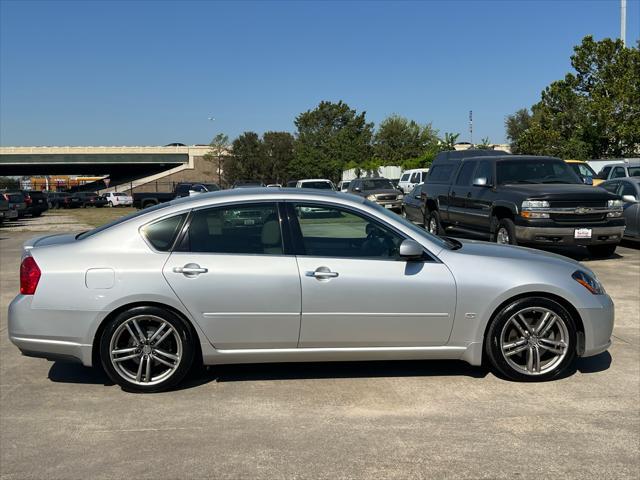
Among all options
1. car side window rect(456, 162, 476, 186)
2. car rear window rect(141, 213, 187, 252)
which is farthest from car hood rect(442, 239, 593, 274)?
car side window rect(456, 162, 476, 186)

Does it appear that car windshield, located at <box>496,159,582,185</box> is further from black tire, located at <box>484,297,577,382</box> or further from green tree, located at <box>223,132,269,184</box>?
green tree, located at <box>223,132,269,184</box>

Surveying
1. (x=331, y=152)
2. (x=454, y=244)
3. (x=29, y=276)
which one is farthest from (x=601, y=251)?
(x=331, y=152)

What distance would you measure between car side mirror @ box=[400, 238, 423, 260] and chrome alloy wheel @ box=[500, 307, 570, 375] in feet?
2.93

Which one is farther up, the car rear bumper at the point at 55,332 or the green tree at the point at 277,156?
the green tree at the point at 277,156

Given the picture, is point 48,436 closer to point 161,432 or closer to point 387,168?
point 161,432

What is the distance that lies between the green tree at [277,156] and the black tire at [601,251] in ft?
200

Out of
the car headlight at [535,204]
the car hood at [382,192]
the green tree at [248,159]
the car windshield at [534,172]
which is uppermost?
the green tree at [248,159]

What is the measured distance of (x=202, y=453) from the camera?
3.77 meters

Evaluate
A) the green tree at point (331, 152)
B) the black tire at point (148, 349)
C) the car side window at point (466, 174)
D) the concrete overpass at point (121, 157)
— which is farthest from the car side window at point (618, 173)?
the concrete overpass at point (121, 157)

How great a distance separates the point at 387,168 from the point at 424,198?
38710 mm

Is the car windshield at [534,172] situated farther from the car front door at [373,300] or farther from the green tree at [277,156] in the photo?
the green tree at [277,156]

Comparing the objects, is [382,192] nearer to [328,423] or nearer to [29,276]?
[29,276]

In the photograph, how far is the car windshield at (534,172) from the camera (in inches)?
468

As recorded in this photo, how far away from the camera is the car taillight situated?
4715 mm
